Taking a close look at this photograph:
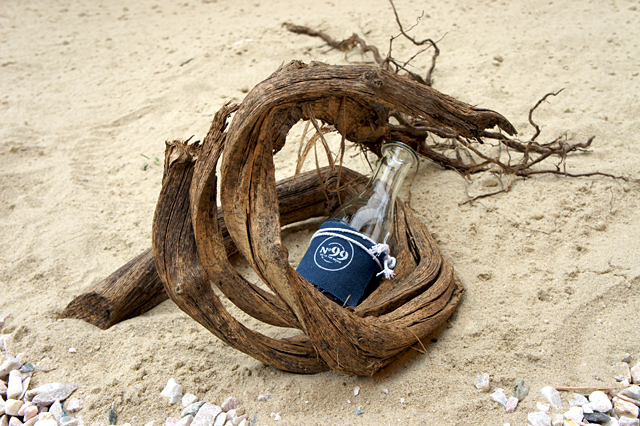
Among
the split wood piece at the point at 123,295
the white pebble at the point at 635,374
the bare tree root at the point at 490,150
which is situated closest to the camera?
the white pebble at the point at 635,374

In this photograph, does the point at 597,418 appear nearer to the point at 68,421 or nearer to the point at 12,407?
the point at 68,421

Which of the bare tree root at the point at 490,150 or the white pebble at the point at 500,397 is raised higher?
the bare tree root at the point at 490,150

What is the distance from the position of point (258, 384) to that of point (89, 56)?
3.48 meters

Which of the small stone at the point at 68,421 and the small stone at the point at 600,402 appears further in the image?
the small stone at the point at 68,421

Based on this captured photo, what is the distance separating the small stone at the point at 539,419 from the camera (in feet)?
4.65

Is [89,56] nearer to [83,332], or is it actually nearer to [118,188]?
[118,188]

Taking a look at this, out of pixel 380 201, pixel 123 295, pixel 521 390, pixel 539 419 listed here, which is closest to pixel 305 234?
pixel 380 201

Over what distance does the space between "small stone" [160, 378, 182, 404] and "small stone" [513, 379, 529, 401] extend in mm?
1049

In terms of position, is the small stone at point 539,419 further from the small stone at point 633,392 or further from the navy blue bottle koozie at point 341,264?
the navy blue bottle koozie at point 341,264

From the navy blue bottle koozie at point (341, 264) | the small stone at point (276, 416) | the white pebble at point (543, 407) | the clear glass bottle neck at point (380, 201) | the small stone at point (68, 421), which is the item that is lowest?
the small stone at point (68, 421)

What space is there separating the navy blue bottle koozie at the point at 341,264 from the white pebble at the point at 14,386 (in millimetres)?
1001

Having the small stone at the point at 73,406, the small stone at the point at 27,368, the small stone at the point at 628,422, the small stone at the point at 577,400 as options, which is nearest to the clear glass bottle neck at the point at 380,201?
the small stone at the point at 577,400

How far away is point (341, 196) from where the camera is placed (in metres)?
2.27

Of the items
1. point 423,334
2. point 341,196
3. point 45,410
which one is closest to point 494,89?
point 341,196
